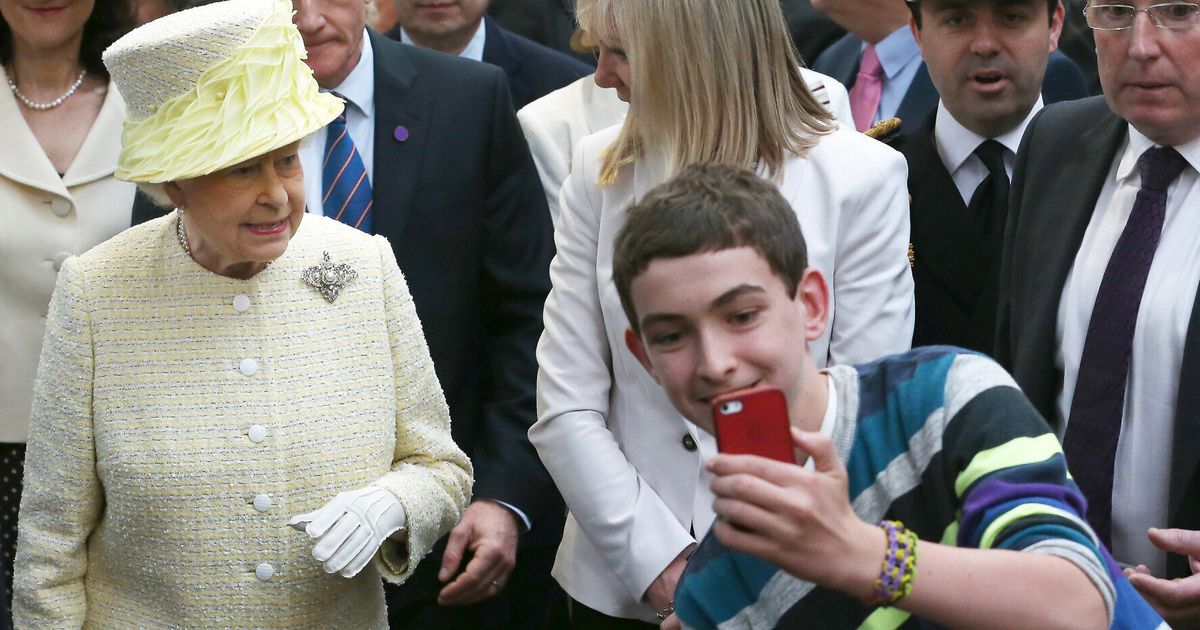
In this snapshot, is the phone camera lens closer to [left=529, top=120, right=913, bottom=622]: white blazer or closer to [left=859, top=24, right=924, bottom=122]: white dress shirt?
[left=529, top=120, right=913, bottom=622]: white blazer

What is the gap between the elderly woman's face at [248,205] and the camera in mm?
2979

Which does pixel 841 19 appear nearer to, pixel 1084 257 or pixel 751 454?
pixel 1084 257

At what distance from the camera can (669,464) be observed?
10.7ft

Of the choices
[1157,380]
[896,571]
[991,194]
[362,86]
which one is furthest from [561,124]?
[896,571]

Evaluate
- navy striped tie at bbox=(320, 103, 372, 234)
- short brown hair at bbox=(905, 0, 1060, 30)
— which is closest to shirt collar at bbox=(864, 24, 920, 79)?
short brown hair at bbox=(905, 0, 1060, 30)

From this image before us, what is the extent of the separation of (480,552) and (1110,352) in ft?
4.51

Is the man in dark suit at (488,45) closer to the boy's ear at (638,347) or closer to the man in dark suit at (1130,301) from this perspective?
the man in dark suit at (1130,301)

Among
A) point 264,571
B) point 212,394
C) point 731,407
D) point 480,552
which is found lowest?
point 480,552

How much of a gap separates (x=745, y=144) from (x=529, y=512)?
1.05m

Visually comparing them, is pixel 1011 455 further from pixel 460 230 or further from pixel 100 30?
pixel 100 30

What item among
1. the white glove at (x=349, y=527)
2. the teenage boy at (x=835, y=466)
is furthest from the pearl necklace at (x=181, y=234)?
the teenage boy at (x=835, y=466)

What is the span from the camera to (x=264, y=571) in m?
3.01

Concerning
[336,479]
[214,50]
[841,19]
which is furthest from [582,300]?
[841,19]

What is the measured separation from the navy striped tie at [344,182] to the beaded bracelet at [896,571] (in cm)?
219
